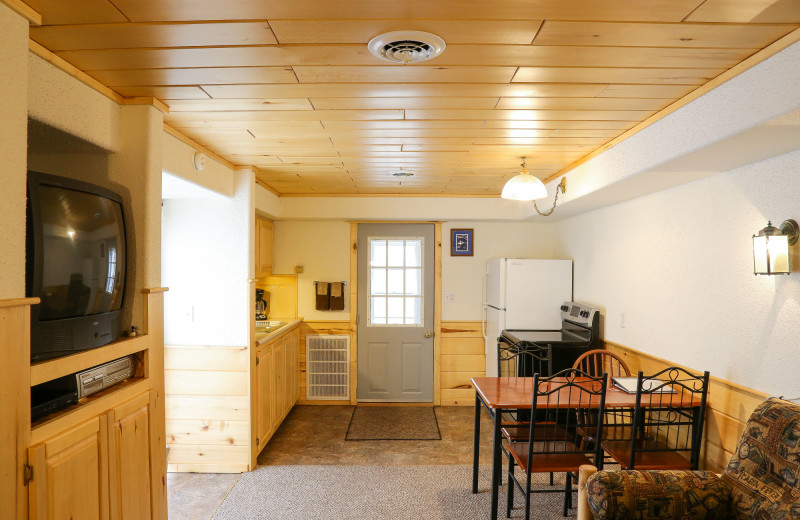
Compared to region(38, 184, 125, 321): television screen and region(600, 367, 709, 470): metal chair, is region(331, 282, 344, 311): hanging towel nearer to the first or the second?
region(600, 367, 709, 470): metal chair

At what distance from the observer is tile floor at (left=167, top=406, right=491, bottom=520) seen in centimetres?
334

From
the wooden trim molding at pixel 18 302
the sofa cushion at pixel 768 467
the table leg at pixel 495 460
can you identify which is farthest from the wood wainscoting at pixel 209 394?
the sofa cushion at pixel 768 467

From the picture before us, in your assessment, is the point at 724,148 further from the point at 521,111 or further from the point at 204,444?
the point at 204,444

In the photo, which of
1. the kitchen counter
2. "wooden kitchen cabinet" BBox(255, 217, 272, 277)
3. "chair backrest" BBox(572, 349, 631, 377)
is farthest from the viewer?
"wooden kitchen cabinet" BBox(255, 217, 272, 277)

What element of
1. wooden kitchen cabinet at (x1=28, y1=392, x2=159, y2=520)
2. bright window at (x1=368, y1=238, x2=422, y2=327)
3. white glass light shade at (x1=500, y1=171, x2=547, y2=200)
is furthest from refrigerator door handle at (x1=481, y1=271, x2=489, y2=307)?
wooden kitchen cabinet at (x1=28, y1=392, x2=159, y2=520)

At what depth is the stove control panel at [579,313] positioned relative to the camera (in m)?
4.16

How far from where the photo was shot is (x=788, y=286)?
2.25 meters

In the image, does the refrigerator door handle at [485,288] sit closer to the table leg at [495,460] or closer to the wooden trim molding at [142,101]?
the table leg at [495,460]

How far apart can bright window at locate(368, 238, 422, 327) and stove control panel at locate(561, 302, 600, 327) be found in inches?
62.0

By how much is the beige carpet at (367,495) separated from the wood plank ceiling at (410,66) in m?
2.24

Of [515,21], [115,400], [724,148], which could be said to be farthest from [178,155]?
[724,148]

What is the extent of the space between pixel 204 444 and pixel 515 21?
3.43 meters

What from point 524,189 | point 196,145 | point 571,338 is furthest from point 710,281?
point 196,145

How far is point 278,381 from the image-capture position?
4.61 meters
